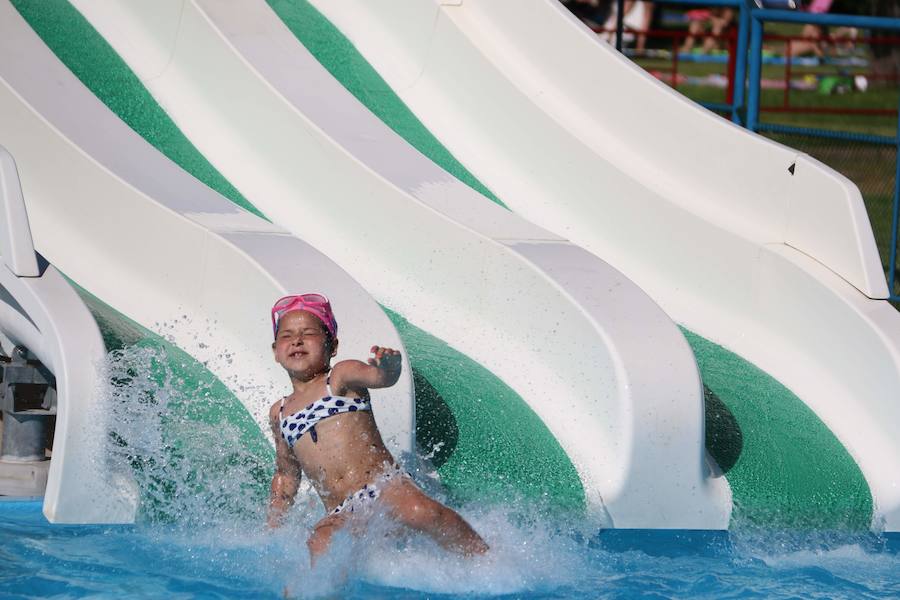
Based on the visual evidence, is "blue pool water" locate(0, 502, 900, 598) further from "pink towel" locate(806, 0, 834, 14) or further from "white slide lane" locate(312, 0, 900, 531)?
"pink towel" locate(806, 0, 834, 14)

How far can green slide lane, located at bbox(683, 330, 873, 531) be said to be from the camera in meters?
4.97

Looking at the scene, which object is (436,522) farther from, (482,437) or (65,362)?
(65,362)

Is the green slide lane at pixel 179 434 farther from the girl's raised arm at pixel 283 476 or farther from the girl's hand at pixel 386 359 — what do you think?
the girl's hand at pixel 386 359

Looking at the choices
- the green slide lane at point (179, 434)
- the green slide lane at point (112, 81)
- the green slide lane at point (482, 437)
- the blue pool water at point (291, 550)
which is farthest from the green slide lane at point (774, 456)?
the green slide lane at point (112, 81)

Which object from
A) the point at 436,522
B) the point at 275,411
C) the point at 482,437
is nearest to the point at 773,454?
the point at 482,437

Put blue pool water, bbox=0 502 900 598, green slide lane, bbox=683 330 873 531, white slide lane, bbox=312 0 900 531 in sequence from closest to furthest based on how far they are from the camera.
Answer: blue pool water, bbox=0 502 900 598 → green slide lane, bbox=683 330 873 531 → white slide lane, bbox=312 0 900 531

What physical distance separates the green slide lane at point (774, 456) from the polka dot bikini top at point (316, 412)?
1572mm

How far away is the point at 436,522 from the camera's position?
423 centimetres

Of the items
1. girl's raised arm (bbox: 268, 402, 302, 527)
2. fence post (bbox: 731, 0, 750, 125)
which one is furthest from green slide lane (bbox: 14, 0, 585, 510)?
fence post (bbox: 731, 0, 750, 125)

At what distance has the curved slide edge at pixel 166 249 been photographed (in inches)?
205

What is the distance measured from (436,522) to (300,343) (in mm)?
859

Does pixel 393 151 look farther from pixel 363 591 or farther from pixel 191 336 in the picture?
pixel 363 591

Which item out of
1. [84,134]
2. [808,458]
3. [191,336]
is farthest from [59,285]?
[808,458]

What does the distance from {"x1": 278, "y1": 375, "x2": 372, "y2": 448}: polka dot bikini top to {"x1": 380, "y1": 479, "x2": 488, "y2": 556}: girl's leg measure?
1.39 feet
